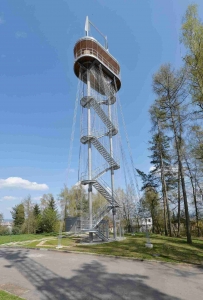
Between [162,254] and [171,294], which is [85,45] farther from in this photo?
[171,294]

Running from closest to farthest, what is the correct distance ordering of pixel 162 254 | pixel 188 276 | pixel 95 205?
1. pixel 188 276
2. pixel 162 254
3. pixel 95 205

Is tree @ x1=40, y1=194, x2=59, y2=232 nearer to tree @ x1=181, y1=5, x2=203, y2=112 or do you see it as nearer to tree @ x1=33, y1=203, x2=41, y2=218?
tree @ x1=33, y1=203, x2=41, y2=218

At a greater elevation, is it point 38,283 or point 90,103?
point 90,103

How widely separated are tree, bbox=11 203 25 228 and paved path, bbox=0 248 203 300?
1312 inches

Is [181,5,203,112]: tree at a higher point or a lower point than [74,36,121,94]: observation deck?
lower

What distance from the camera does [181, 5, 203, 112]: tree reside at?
32.2ft

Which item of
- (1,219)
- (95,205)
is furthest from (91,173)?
(1,219)

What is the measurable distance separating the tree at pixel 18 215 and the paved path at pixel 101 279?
3332 cm

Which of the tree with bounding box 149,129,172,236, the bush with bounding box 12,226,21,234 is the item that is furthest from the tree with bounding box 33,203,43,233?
the tree with bounding box 149,129,172,236

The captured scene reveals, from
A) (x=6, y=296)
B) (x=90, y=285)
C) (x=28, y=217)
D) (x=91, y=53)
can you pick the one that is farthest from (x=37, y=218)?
(x=6, y=296)

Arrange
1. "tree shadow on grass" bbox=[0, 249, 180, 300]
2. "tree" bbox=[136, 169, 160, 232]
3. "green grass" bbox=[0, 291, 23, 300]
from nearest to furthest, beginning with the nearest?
"green grass" bbox=[0, 291, 23, 300] → "tree shadow on grass" bbox=[0, 249, 180, 300] → "tree" bbox=[136, 169, 160, 232]

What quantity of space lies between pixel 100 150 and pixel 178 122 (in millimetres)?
6589

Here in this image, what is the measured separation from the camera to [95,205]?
1371 inches

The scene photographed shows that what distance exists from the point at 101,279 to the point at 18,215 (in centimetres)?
3788
